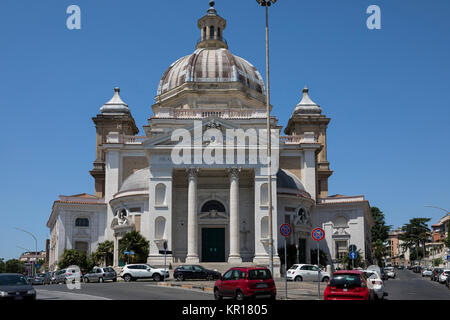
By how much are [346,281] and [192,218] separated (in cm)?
3082

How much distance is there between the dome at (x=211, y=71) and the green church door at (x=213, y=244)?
18727mm

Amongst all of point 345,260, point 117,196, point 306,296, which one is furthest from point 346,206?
point 306,296

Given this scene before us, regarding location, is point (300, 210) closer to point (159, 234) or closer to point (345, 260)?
point (345, 260)

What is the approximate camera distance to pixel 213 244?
2146 inches

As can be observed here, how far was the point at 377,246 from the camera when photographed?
118m

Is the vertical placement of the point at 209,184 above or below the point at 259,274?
above

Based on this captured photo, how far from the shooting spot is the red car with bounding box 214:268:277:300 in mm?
23453

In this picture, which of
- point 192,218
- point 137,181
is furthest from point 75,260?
point 192,218

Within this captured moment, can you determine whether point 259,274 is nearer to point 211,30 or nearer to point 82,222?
point 82,222

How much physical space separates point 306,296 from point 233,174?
2513 cm

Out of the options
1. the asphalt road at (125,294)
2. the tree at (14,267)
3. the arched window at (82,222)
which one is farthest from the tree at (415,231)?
the asphalt road at (125,294)

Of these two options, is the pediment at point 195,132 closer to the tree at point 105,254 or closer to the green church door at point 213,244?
the green church door at point 213,244

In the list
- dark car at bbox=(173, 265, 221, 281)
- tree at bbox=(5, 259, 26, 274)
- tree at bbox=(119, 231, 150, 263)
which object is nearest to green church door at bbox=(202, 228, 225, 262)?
tree at bbox=(119, 231, 150, 263)

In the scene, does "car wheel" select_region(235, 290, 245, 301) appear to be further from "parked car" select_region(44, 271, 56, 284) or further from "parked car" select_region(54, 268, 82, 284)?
"parked car" select_region(44, 271, 56, 284)
